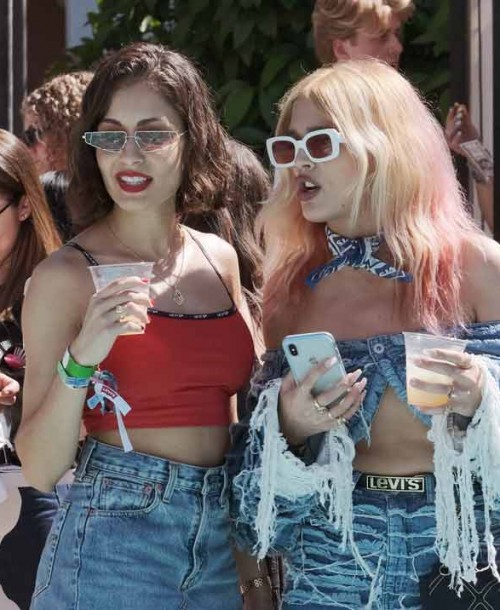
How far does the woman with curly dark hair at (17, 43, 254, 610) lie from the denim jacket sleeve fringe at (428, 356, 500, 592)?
0.48 metres

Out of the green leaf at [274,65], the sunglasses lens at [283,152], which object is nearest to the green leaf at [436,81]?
the green leaf at [274,65]

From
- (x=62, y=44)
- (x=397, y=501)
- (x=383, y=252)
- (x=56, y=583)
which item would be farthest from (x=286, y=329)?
(x=62, y=44)

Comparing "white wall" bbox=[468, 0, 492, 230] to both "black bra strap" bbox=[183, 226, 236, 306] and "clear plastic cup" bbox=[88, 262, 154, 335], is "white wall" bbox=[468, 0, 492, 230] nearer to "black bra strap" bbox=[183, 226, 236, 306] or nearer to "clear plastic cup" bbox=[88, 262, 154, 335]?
"black bra strap" bbox=[183, 226, 236, 306]

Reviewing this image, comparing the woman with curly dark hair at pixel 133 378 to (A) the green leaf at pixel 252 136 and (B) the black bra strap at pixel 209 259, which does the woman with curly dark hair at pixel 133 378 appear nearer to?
A: (B) the black bra strap at pixel 209 259

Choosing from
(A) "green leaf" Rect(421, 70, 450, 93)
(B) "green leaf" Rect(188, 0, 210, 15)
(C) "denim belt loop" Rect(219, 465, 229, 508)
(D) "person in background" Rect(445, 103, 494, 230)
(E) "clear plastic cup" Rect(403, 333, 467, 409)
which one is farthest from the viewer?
(B) "green leaf" Rect(188, 0, 210, 15)

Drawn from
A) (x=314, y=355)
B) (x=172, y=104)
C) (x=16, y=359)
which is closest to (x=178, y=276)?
(x=172, y=104)

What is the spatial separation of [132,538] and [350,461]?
45 centimetres

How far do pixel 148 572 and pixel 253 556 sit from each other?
1.07 ft

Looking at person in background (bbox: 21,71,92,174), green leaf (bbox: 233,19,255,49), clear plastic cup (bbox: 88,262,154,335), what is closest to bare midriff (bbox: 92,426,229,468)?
clear plastic cup (bbox: 88,262,154,335)

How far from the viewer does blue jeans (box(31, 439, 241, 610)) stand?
258cm

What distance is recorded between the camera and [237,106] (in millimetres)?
5316

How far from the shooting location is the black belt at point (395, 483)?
8.29ft

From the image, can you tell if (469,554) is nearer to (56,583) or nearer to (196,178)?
(56,583)

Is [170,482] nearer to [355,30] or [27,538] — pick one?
[27,538]
